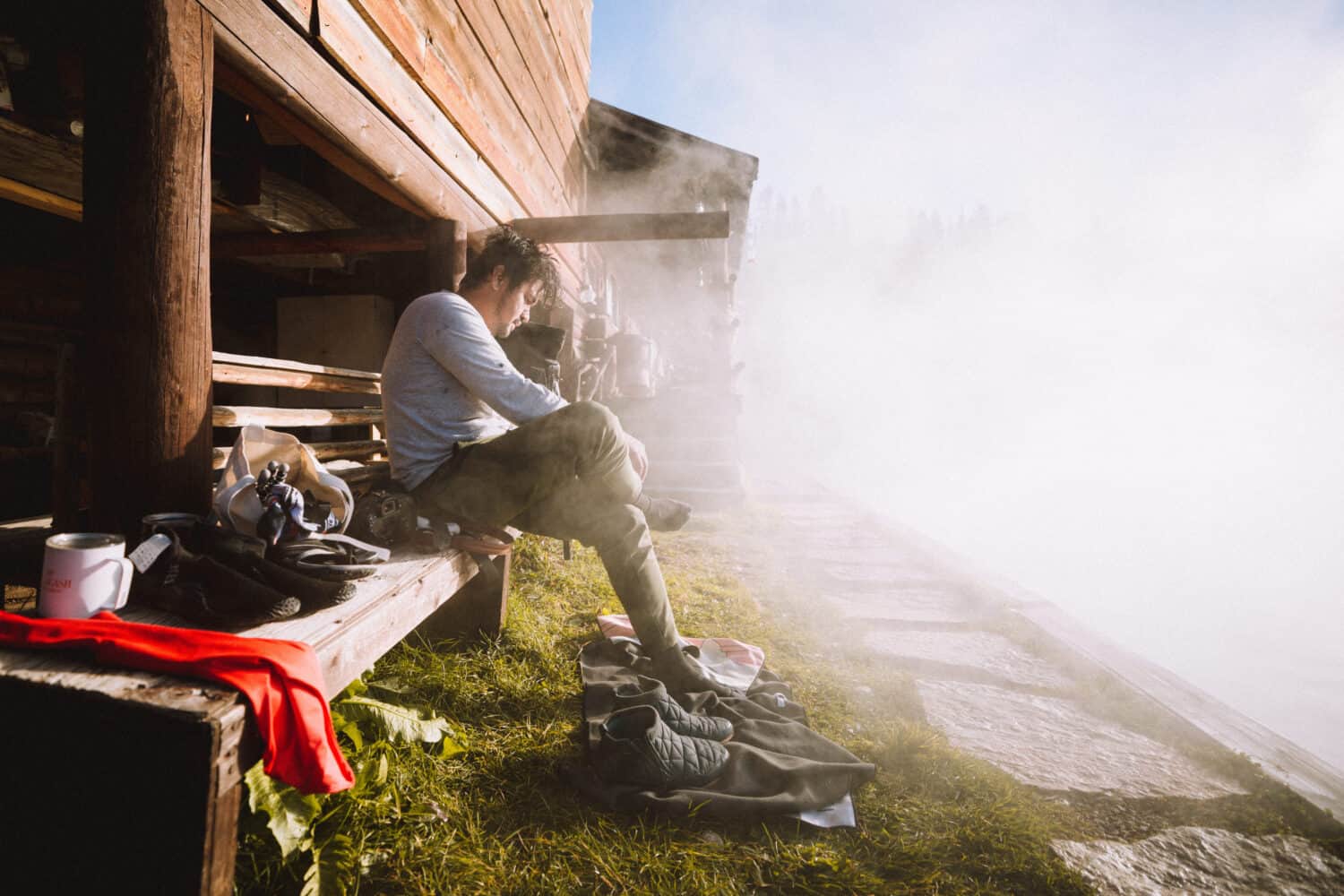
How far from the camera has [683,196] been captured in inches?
413

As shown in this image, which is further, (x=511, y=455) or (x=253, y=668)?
(x=511, y=455)

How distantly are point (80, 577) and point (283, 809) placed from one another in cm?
83

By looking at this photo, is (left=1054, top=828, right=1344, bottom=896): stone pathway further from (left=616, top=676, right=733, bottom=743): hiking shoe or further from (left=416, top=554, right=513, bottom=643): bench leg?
(left=416, top=554, right=513, bottom=643): bench leg

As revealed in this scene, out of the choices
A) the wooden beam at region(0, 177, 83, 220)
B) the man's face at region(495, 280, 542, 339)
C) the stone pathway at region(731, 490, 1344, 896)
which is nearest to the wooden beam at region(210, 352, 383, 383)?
the man's face at region(495, 280, 542, 339)

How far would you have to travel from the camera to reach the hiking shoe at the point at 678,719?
7.79 ft

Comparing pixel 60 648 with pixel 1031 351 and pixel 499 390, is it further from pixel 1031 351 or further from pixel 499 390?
pixel 1031 351

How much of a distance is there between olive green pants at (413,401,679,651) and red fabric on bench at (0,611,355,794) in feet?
4.48

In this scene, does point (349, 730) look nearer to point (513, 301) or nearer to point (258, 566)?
point (258, 566)

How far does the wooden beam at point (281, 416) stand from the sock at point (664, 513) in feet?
6.18

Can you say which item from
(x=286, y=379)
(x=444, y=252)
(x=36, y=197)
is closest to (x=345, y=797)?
(x=286, y=379)

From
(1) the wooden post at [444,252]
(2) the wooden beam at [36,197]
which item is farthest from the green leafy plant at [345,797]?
(2) the wooden beam at [36,197]

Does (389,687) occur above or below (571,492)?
below

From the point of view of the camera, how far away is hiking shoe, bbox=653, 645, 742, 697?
2750 mm

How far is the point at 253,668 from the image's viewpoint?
3.79 ft
